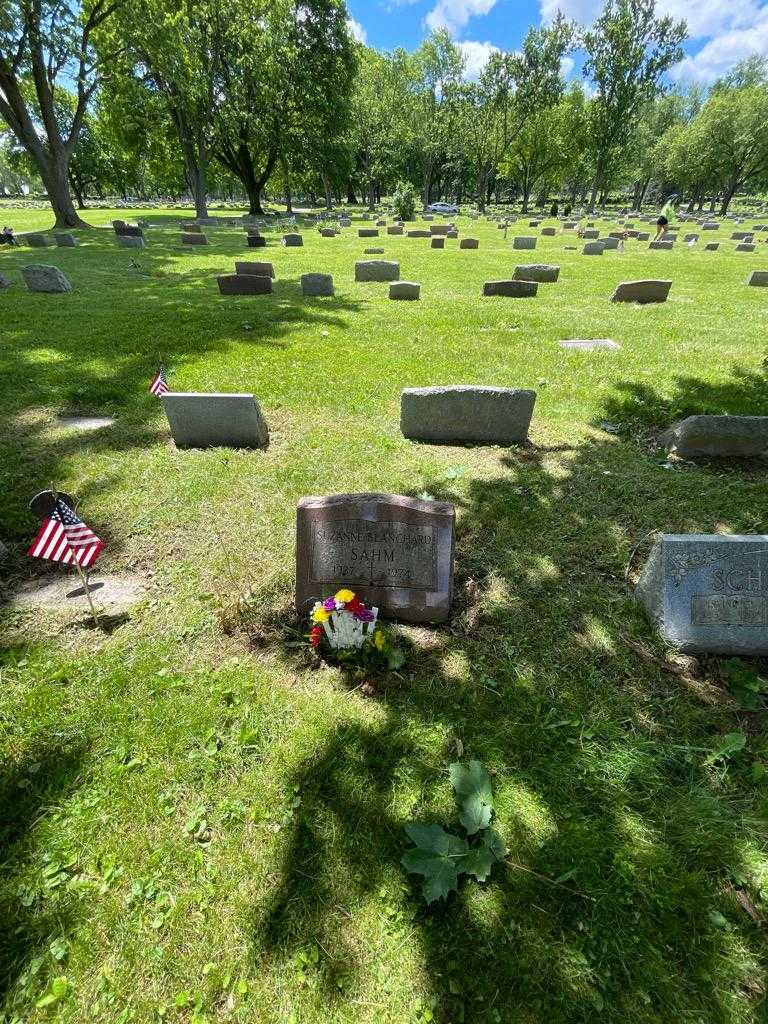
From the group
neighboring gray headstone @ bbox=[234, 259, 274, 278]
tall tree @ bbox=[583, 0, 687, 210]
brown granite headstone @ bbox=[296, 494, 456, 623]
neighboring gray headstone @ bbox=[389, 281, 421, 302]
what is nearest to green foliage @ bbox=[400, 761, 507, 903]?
brown granite headstone @ bbox=[296, 494, 456, 623]

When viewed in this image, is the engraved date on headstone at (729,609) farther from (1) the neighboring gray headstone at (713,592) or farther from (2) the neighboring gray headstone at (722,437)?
(2) the neighboring gray headstone at (722,437)

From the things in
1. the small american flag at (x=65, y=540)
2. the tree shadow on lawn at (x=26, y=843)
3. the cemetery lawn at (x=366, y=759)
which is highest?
the small american flag at (x=65, y=540)

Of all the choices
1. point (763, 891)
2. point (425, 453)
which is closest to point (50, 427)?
point (425, 453)

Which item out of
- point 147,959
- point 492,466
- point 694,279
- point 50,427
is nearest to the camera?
point 147,959

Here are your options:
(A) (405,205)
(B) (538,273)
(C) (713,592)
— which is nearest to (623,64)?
(A) (405,205)

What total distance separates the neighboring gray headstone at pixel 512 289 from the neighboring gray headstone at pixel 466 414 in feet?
28.6

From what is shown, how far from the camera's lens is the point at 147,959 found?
6.16 feet

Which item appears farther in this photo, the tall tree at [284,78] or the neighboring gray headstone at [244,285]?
the tall tree at [284,78]

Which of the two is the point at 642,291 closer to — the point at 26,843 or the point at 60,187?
the point at 26,843

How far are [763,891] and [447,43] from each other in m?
67.4

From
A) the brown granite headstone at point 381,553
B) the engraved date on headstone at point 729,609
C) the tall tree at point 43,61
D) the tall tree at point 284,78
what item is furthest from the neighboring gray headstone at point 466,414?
the tall tree at point 284,78

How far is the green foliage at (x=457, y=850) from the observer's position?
6.71 feet

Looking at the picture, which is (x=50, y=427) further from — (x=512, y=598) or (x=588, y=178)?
(x=588, y=178)

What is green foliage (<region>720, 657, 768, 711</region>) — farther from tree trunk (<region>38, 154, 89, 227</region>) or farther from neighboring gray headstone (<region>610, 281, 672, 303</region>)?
tree trunk (<region>38, 154, 89, 227</region>)
